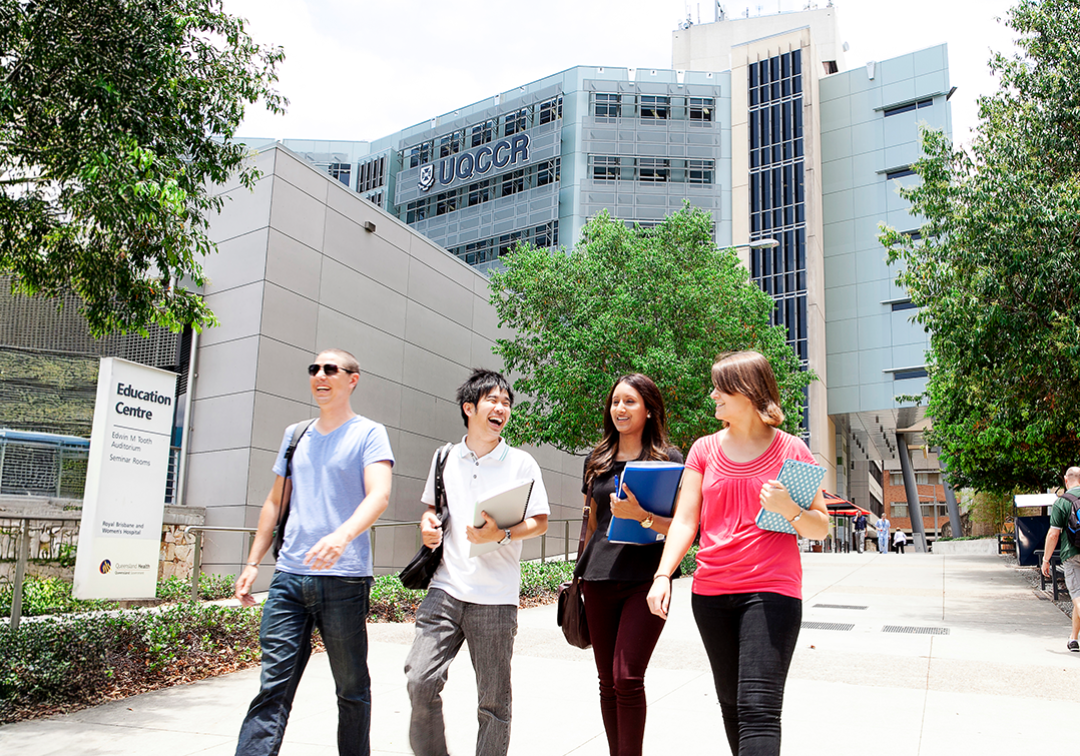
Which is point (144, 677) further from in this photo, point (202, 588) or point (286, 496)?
point (202, 588)

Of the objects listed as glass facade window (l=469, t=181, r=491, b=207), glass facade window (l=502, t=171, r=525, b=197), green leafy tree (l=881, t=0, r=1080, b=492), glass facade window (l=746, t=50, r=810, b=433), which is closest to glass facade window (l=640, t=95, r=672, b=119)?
glass facade window (l=746, t=50, r=810, b=433)

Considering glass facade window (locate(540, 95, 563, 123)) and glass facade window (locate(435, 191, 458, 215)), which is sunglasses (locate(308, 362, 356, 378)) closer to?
glass facade window (locate(540, 95, 563, 123))

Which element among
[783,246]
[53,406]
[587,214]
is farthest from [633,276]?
[783,246]

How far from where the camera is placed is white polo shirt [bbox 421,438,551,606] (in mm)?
3418

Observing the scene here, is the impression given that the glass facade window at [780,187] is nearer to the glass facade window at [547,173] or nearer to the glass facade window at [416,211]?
the glass facade window at [547,173]

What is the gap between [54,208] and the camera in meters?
8.08

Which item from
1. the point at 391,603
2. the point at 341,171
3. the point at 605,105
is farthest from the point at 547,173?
the point at 391,603

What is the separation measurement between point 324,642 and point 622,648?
3.85ft

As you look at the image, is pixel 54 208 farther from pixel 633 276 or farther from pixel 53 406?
pixel 633 276

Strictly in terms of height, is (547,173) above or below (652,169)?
below

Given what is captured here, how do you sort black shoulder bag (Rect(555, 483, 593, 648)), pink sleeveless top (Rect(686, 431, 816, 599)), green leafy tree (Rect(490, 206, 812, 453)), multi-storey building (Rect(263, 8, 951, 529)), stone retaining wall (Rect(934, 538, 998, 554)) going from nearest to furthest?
pink sleeveless top (Rect(686, 431, 816, 599)), black shoulder bag (Rect(555, 483, 593, 648)), green leafy tree (Rect(490, 206, 812, 453)), stone retaining wall (Rect(934, 538, 998, 554)), multi-storey building (Rect(263, 8, 951, 529))

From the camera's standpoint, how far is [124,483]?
760 cm

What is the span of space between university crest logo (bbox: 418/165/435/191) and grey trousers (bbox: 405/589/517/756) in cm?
5327

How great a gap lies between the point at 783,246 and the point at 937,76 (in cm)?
1340
